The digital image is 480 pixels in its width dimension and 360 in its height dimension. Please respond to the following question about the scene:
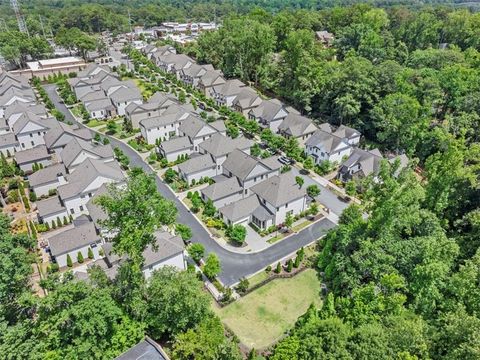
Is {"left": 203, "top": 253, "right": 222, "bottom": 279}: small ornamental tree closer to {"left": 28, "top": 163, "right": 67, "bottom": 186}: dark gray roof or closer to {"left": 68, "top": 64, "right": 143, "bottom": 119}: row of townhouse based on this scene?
{"left": 28, "top": 163, "right": 67, "bottom": 186}: dark gray roof

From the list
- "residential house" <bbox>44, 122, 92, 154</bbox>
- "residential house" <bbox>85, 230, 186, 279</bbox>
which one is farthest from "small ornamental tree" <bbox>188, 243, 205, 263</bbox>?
"residential house" <bbox>44, 122, 92, 154</bbox>

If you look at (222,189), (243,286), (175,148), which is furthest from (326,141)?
(243,286)

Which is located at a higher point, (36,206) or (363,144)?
(36,206)

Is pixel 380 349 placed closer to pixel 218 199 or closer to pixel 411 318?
pixel 411 318

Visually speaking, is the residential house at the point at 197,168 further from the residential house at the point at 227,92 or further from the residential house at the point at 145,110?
the residential house at the point at 227,92

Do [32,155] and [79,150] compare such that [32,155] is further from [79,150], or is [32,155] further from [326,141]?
[326,141]

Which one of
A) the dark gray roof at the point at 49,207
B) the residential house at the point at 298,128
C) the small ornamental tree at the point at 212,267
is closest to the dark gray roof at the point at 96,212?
the dark gray roof at the point at 49,207

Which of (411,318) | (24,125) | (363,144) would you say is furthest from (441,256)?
(24,125)
